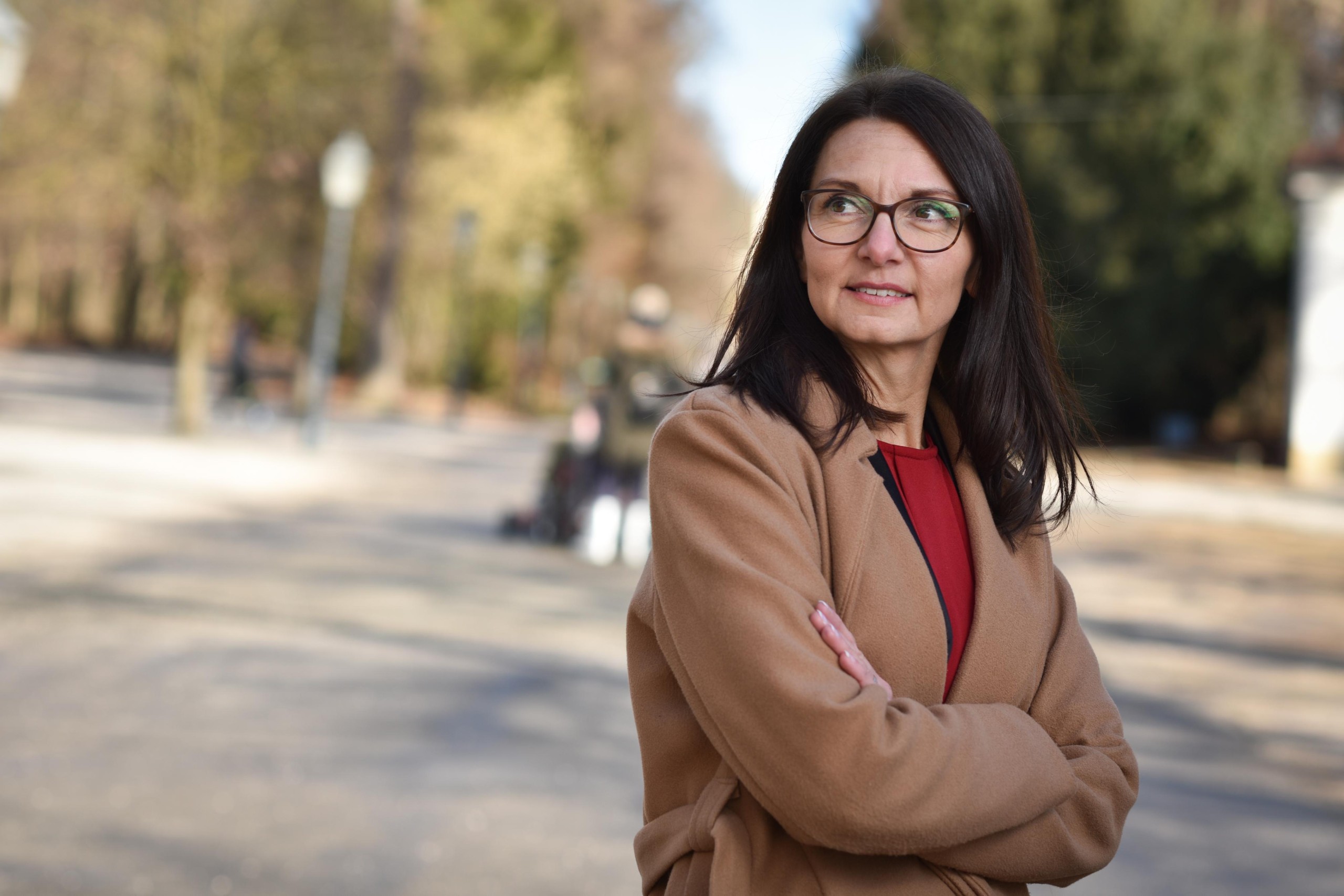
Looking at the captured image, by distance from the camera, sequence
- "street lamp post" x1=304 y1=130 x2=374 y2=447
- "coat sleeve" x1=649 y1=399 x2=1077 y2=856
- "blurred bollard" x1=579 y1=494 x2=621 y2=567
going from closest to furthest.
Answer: "coat sleeve" x1=649 y1=399 x2=1077 y2=856, "blurred bollard" x1=579 y1=494 x2=621 y2=567, "street lamp post" x1=304 y1=130 x2=374 y2=447

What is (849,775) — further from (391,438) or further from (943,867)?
(391,438)

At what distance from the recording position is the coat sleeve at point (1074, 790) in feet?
7.15

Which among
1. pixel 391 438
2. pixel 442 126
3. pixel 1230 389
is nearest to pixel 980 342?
pixel 391 438

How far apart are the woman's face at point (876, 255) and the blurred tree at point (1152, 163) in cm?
3009

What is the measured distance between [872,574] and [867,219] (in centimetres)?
52

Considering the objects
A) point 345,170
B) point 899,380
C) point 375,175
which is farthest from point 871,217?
point 375,175

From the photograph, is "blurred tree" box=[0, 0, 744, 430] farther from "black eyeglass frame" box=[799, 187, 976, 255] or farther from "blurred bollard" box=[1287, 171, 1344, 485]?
"blurred bollard" box=[1287, 171, 1344, 485]

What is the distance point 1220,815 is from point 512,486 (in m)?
14.6

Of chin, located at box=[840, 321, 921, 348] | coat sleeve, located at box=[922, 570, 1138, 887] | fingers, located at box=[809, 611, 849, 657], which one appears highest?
chin, located at box=[840, 321, 921, 348]

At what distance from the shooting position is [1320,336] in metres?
29.3

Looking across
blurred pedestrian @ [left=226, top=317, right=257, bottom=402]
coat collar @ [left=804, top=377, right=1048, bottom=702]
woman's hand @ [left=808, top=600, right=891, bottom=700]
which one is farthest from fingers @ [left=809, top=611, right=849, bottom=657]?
blurred pedestrian @ [left=226, top=317, right=257, bottom=402]

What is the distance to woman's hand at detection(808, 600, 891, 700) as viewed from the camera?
2045 millimetres

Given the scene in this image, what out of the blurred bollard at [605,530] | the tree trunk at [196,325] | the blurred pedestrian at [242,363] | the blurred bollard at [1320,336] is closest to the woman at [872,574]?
the blurred bollard at [605,530]

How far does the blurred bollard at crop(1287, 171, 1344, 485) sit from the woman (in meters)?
28.5
